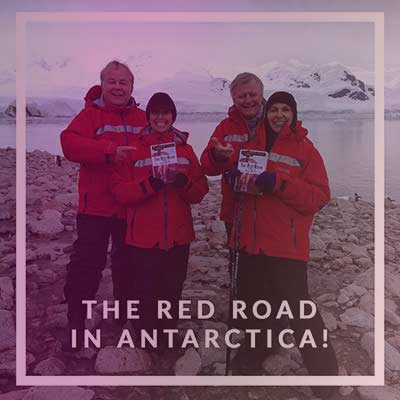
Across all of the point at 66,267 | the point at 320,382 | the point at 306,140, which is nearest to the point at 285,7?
the point at 306,140

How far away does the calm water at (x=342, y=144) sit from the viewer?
1788mm

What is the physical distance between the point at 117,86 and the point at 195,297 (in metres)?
0.75

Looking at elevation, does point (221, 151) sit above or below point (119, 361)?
above

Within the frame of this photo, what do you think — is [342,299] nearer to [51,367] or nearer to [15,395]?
[51,367]

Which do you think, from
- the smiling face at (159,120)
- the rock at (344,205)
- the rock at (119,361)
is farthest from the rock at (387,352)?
the smiling face at (159,120)

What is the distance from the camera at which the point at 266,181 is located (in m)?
1.75

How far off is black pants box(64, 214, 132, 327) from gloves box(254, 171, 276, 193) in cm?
47

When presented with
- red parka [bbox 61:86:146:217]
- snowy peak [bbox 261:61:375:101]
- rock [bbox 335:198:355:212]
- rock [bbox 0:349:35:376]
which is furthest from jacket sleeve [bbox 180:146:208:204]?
rock [bbox 0:349:35:376]

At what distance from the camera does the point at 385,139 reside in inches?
71.8

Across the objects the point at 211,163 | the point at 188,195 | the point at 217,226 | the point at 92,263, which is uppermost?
the point at 211,163

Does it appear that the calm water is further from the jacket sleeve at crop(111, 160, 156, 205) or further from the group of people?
the jacket sleeve at crop(111, 160, 156, 205)

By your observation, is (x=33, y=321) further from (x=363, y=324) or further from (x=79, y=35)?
(x=363, y=324)

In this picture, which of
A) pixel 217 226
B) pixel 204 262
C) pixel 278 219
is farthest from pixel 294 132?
pixel 204 262

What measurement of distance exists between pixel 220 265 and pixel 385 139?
0.71 meters
